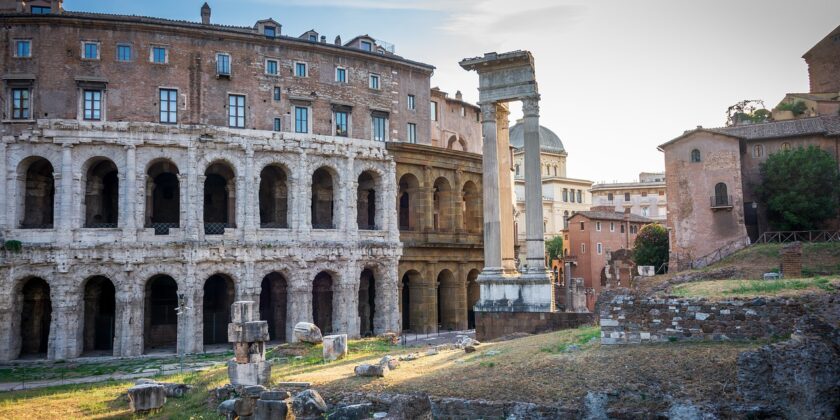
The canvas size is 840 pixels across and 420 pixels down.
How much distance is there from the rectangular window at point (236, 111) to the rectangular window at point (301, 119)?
9.82 feet

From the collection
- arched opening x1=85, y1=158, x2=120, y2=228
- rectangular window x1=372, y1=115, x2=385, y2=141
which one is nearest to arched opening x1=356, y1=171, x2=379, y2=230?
rectangular window x1=372, y1=115, x2=385, y2=141

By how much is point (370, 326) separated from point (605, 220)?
3265cm

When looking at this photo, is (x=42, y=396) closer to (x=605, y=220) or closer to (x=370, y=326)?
(x=370, y=326)

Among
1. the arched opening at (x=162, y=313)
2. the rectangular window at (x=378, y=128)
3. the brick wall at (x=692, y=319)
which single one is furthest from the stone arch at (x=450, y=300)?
the brick wall at (x=692, y=319)

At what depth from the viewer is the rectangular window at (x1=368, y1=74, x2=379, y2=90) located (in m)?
41.2

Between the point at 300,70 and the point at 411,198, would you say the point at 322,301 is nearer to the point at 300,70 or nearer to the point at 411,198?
the point at 411,198

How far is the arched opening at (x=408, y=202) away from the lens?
4216 centimetres

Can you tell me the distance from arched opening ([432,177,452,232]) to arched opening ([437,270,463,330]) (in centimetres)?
293

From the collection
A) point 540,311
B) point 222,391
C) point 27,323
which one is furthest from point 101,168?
point 540,311

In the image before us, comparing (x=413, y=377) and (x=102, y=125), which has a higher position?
(x=102, y=125)

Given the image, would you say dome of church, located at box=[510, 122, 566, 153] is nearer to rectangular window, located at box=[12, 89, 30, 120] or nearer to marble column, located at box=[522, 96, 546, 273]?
marble column, located at box=[522, 96, 546, 273]

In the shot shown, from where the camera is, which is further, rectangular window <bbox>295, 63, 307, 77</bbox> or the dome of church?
the dome of church

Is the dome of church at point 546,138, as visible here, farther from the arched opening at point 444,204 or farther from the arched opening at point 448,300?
the arched opening at point 448,300

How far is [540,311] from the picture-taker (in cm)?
2753
